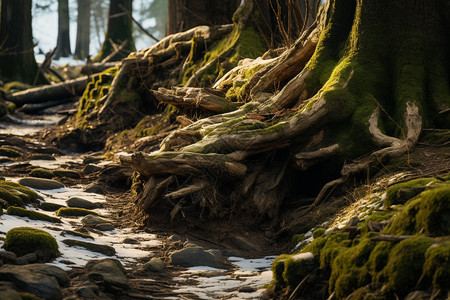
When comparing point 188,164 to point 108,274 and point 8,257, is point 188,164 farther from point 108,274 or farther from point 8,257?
point 8,257

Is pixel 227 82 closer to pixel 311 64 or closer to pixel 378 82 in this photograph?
pixel 311 64

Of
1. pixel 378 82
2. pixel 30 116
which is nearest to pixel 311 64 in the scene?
pixel 378 82

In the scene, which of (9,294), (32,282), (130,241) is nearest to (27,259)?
(32,282)

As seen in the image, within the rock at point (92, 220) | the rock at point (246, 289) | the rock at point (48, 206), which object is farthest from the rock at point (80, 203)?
the rock at point (246, 289)

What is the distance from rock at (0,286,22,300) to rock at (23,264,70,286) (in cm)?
55

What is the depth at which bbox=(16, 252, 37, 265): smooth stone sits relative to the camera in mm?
4035

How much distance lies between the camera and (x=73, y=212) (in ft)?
20.1

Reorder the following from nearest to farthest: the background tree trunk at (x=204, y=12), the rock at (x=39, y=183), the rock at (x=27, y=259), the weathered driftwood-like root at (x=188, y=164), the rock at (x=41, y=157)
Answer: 1. the rock at (x=27, y=259)
2. the weathered driftwood-like root at (x=188, y=164)
3. the rock at (x=39, y=183)
4. the rock at (x=41, y=157)
5. the background tree trunk at (x=204, y=12)

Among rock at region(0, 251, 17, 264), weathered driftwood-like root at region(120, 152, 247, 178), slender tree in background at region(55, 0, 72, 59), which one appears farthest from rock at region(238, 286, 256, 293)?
slender tree in background at region(55, 0, 72, 59)

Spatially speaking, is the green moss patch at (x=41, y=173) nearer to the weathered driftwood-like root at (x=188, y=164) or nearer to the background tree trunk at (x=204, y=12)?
the weathered driftwood-like root at (x=188, y=164)

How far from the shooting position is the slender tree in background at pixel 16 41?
1980cm

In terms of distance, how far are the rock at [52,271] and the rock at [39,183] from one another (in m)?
3.53

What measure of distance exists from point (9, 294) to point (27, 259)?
40.5 inches

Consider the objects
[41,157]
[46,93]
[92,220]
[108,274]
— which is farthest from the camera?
[46,93]
